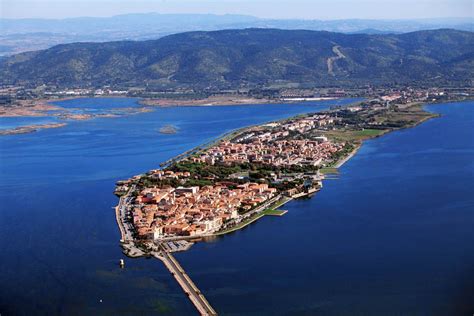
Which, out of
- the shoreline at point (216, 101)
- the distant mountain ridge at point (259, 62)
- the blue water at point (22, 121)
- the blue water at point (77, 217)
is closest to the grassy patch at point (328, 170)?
the blue water at point (77, 217)

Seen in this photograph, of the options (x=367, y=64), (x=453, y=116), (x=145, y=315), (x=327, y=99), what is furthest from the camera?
(x=367, y=64)

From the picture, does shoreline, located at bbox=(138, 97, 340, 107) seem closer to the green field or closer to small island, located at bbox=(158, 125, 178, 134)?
small island, located at bbox=(158, 125, 178, 134)

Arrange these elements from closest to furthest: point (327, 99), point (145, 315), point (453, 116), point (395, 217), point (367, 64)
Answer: point (145, 315) < point (395, 217) < point (453, 116) < point (327, 99) < point (367, 64)

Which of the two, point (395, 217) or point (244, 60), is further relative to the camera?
point (244, 60)

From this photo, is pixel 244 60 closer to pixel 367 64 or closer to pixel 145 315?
pixel 367 64

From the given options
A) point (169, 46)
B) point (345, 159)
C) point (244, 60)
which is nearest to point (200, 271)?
point (345, 159)

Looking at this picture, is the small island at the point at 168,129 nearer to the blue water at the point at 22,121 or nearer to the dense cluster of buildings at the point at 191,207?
the blue water at the point at 22,121

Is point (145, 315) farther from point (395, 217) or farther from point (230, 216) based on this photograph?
point (395, 217)
